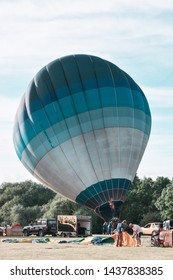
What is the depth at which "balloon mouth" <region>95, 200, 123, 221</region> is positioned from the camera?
37.4 meters

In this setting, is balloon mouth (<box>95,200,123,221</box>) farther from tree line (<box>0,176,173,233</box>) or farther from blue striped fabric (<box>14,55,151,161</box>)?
tree line (<box>0,176,173,233</box>)

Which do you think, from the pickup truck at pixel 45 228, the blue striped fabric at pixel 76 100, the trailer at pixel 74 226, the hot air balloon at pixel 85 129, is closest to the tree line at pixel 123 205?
the pickup truck at pixel 45 228

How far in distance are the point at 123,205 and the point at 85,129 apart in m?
36.7

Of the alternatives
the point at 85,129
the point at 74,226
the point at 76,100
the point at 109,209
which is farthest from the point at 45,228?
the point at 76,100

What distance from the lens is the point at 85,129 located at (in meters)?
37.3

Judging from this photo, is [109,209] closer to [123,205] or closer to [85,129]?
[85,129]

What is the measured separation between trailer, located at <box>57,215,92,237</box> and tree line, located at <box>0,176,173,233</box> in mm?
19327

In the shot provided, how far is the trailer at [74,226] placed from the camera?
46094mm

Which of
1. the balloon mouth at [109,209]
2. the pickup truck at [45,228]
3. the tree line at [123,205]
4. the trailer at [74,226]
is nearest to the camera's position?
the balloon mouth at [109,209]

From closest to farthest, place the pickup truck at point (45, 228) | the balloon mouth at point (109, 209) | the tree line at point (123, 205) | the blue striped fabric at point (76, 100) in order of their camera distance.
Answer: the blue striped fabric at point (76, 100) < the balloon mouth at point (109, 209) < the pickup truck at point (45, 228) < the tree line at point (123, 205)

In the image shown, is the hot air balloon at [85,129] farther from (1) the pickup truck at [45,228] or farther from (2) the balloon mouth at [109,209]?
(1) the pickup truck at [45,228]

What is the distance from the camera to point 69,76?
37.8m

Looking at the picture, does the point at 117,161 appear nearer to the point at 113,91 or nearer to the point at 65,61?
the point at 113,91
